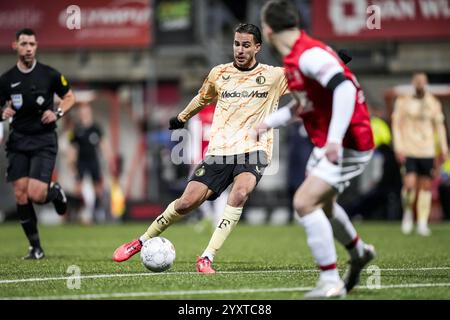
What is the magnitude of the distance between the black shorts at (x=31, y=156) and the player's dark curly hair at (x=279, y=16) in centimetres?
485

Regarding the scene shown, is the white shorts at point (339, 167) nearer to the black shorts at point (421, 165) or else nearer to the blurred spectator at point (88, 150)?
the black shorts at point (421, 165)

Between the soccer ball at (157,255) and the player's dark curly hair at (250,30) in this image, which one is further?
the player's dark curly hair at (250,30)

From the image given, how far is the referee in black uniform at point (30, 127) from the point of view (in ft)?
35.8

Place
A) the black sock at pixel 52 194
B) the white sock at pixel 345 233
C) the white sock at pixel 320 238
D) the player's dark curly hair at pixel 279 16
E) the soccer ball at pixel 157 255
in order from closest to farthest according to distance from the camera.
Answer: the white sock at pixel 320 238, the player's dark curly hair at pixel 279 16, the white sock at pixel 345 233, the soccer ball at pixel 157 255, the black sock at pixel 52 194

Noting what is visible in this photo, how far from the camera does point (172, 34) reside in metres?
24.7

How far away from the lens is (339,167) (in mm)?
6715

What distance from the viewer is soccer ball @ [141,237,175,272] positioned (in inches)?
337

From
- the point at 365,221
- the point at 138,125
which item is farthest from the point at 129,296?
the point at 138,125

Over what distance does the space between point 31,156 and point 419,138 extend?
806cm

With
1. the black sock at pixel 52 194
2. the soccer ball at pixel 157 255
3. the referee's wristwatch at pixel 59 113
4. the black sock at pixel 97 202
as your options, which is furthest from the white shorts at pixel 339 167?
the black sock at pixel 97 202

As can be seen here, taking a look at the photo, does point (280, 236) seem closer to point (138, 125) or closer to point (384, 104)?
point (384, 104)

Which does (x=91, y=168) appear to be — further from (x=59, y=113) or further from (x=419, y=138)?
(x=59, y=113)

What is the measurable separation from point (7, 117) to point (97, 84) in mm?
18837
